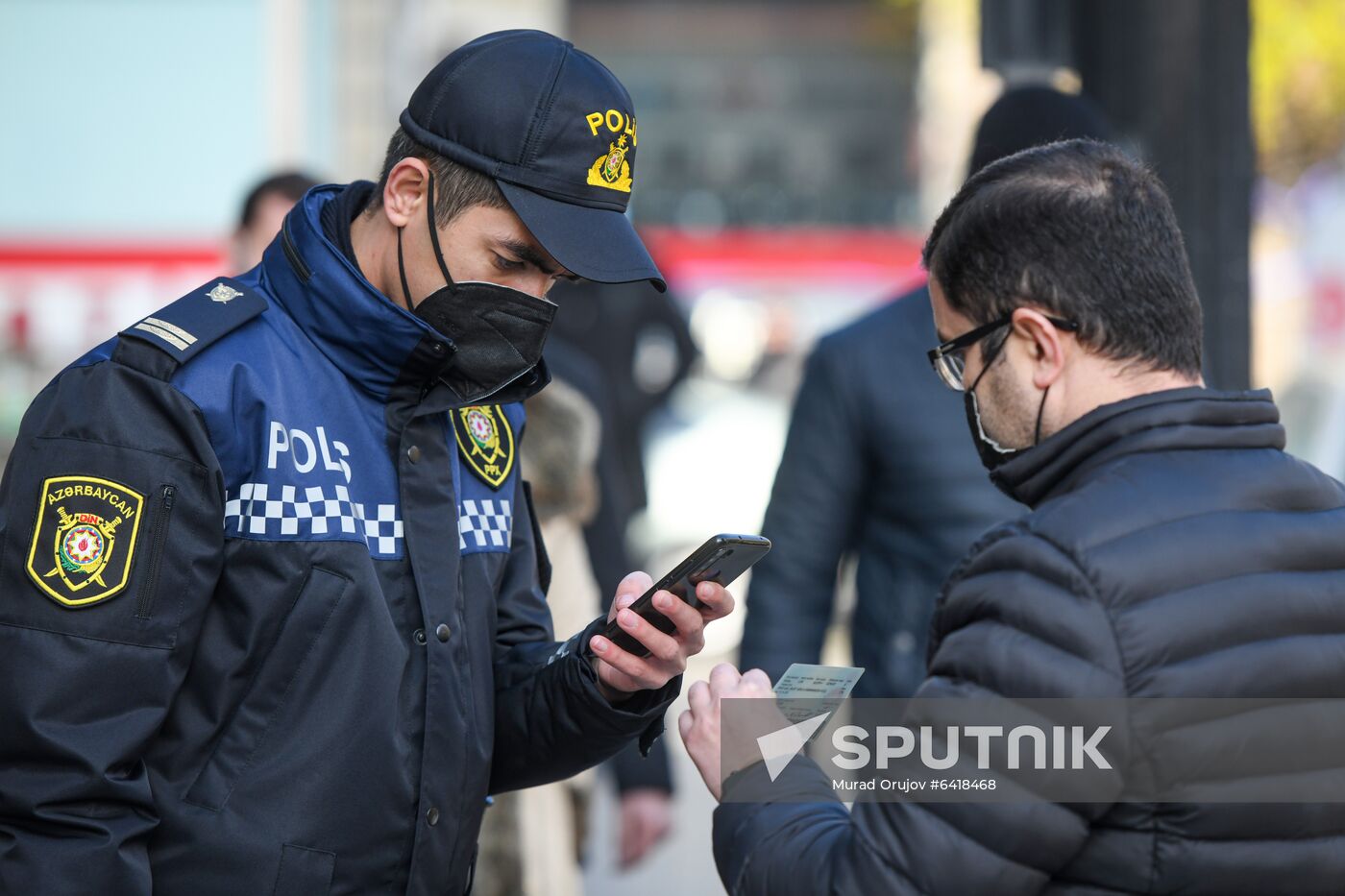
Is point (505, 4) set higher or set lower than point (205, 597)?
higher

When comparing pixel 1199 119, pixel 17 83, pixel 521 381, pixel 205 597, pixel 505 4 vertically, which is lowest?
pixel 205 597

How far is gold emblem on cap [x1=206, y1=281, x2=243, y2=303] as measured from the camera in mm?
2299

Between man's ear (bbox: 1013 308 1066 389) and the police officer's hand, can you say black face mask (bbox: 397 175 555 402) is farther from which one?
man's ear (bbox: 1013 308 1066 389)

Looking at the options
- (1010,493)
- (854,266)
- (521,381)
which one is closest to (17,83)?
(854,266)

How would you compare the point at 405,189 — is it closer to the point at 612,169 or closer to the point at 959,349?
the point at 612,169

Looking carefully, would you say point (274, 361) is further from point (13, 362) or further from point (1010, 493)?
point (13, 362)

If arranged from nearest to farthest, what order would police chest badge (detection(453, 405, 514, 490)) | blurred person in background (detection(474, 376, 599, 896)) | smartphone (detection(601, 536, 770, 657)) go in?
smartphone (detection(601, 536, 770, 657)), police chest badge (detection(453, 405, 514, 490)), blurred person in background (detection(474, 376, 599, 896))

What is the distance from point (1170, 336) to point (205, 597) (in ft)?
4.12

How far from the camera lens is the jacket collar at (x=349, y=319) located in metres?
2.31

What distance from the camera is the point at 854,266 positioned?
1275cm

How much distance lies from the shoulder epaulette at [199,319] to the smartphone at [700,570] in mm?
674

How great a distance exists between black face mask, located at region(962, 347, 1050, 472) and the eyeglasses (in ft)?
0.09

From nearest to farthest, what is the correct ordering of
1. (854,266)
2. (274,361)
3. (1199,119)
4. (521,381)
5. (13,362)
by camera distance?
1. (274,361)
2. (521,381)
3. (1199,119)
4. (13,362)
5. (854,266)

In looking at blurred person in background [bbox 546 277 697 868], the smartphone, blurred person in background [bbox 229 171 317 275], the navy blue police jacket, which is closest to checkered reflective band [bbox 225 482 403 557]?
the navy blue police jacket
